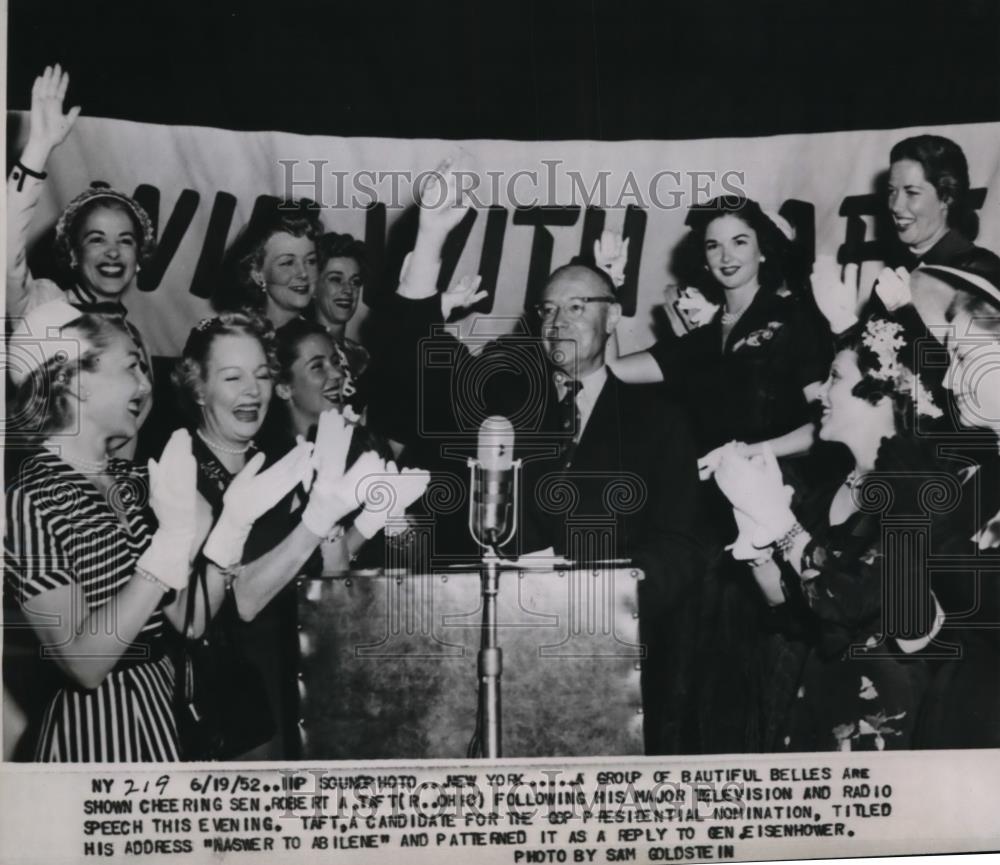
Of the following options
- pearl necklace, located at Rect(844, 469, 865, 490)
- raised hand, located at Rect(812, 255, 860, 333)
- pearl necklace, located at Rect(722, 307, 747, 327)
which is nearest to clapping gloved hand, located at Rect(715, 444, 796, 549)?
pearl necklace, located at Rect(844, 469, 865, 490)

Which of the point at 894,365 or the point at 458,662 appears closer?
the point at 458,662

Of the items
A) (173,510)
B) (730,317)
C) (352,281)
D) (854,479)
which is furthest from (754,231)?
(173,510)

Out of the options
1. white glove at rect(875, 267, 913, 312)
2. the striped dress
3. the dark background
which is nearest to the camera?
the striped dress

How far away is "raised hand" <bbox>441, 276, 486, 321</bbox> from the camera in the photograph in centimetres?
338

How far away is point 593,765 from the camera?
11.0 feet

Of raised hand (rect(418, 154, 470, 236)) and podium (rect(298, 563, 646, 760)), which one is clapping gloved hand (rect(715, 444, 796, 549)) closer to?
podium (rect(298, 563, 646, 760))

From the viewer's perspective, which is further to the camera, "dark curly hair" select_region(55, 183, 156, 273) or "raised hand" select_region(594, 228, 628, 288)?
"raised hand" select_region(594, 228, 628, 288)

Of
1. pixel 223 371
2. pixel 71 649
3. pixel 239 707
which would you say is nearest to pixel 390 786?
pixel 239 707

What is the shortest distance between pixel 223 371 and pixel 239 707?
92 cm

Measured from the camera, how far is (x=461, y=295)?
11.1 feet

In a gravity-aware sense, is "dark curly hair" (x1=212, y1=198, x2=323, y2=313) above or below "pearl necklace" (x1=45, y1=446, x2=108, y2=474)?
above

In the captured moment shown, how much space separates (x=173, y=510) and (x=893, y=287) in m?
2.13

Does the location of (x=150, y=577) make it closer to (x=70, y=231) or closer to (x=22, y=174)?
(x=70, y=231)

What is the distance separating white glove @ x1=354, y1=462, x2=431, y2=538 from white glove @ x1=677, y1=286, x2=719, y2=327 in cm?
87
